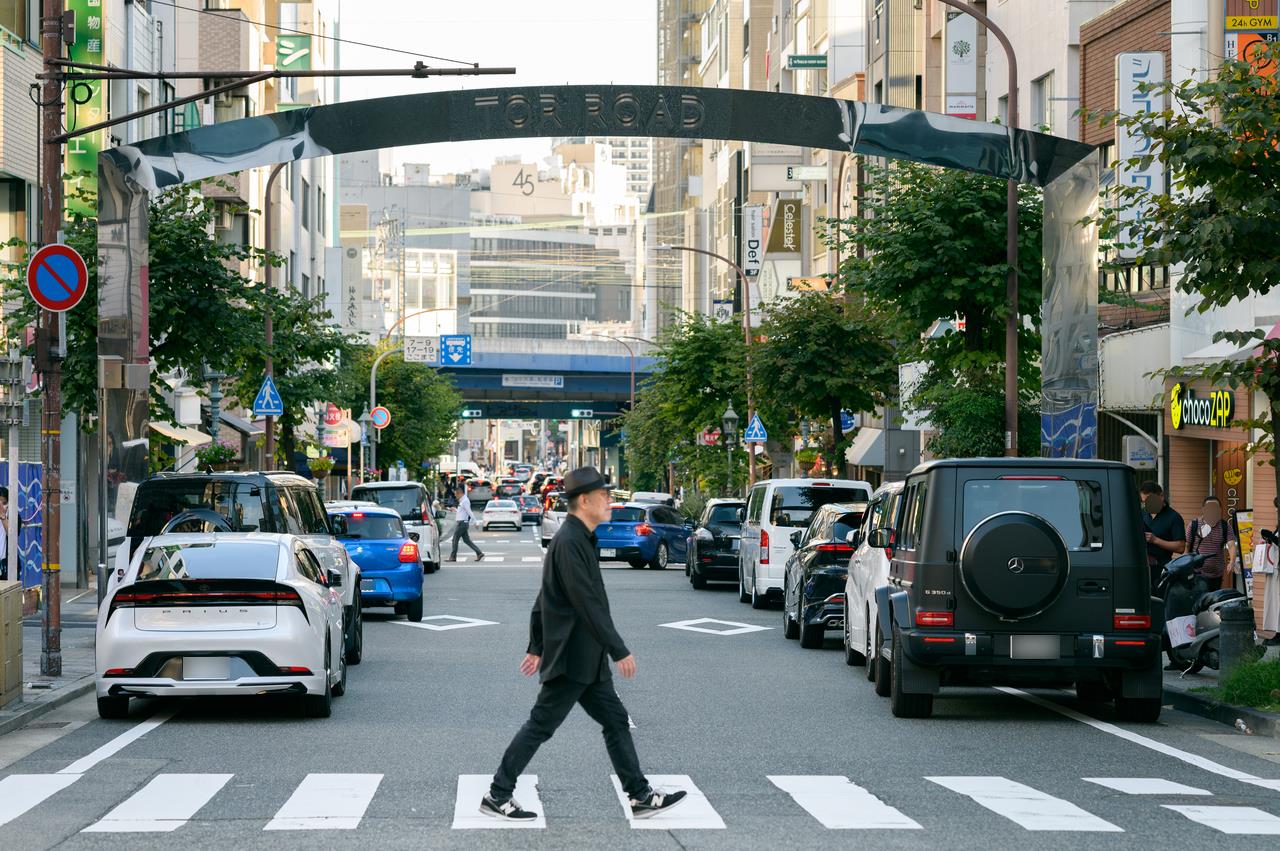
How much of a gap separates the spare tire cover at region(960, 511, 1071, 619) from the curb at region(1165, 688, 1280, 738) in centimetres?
173

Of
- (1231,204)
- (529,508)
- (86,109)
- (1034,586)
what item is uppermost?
(86,109)

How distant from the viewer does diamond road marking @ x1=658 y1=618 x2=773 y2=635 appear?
24.5m

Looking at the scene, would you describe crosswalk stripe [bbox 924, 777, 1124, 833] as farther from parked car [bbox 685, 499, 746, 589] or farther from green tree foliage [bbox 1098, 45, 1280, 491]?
parked car [bbox 685, 499, 746, 589]

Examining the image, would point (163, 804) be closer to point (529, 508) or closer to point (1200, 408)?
point (1200, 408)

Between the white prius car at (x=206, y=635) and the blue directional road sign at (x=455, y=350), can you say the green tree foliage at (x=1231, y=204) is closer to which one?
the white prius car at (x=206, y=635)

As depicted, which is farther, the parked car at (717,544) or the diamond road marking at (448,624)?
the parked car at (717,544)

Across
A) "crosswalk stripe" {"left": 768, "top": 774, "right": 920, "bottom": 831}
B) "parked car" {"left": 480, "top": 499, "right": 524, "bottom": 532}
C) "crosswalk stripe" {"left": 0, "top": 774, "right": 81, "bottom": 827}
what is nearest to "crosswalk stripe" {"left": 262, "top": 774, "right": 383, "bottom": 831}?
"crosswalk stripe" {"left": 0, "top": 774, "right": 81, "bottom": 827}

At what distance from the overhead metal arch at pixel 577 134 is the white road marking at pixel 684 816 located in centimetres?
1087

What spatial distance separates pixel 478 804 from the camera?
10.4 meters

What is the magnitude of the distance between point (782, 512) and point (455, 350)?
62640 mm

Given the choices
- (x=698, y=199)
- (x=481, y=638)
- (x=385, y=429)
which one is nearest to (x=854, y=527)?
(x=481, y=638)

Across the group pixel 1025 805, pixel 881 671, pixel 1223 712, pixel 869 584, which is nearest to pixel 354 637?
pixel 869 584

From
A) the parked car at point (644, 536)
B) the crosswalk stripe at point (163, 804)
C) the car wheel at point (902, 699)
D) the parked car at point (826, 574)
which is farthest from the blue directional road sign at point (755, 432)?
the crosswalk stripe at point (163, 804)

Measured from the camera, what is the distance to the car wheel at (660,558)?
43.7 meters
